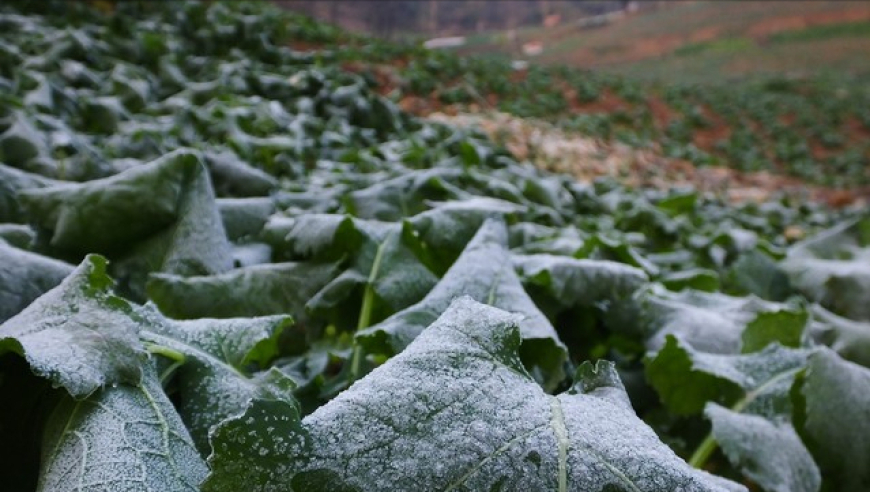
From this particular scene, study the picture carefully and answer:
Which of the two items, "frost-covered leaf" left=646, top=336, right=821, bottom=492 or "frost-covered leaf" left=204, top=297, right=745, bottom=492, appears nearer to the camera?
"frost-covered leaf" left=204, top=297, right=745, bottom=492

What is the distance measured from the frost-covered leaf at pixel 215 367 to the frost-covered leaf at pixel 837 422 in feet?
2.66

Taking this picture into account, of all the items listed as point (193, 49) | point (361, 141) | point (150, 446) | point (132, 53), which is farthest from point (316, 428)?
point (193, 49)

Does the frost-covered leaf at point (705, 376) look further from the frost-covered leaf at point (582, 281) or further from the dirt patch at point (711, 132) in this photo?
the dirt patch at point (711, 132)

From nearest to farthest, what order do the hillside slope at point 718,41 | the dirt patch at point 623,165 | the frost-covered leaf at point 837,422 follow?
the frost-covered leaf at point 837,422, the dirt patch at point 623,165, the hillside slope at point 718,41

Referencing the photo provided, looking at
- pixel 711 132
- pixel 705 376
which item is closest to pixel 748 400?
pixel 705 376

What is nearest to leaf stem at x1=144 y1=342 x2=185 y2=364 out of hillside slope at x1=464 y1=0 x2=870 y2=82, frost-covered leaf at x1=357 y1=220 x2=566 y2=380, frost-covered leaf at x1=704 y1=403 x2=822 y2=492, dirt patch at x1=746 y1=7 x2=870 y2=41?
frost-covered leaf at x1=357 y1=220 x2=566 y2=380

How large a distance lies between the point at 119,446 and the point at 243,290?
51 centimetres

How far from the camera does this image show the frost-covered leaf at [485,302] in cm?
93

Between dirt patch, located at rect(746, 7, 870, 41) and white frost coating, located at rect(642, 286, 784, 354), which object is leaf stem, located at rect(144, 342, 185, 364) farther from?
dirt patch, located at rect(746, 7, 870, 41)

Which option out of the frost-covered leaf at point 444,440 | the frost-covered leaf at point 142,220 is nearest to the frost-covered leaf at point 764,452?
the frost-covered leaf at point 444,440

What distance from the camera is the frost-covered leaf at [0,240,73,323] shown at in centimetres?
90

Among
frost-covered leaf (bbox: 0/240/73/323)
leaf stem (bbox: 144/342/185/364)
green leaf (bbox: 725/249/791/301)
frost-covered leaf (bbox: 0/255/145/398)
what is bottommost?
green leaf (bbox: 725/249/791/301)

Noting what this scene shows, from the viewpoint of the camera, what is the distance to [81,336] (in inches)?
28.0

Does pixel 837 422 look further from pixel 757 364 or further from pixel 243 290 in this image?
pixel 243 290
